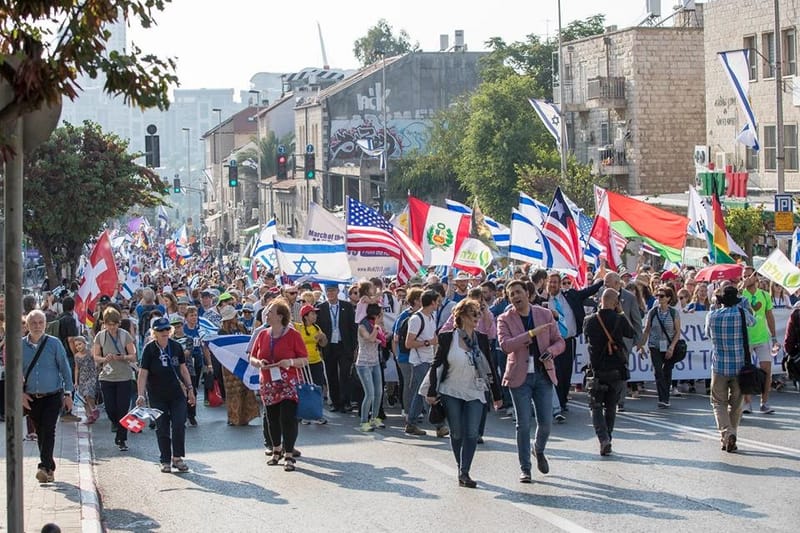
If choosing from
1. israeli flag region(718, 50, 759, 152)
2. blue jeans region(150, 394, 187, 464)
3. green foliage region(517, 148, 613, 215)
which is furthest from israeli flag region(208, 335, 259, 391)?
green foliage region(517, 148, 613, 215)

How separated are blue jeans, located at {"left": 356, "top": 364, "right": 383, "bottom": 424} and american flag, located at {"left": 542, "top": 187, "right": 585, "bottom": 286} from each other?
707 centimetres

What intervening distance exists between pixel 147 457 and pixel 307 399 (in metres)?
1.78

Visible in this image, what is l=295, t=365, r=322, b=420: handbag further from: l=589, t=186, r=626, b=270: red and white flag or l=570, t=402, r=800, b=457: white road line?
l=589, t=186, r=626, b=270: red and white flag

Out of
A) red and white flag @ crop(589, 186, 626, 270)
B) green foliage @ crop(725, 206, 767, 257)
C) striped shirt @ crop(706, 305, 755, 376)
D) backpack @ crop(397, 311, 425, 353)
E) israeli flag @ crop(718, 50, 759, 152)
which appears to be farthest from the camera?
green foliage @ crop(725, 206, 767, 257)

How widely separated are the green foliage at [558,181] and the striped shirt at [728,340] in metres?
31.2

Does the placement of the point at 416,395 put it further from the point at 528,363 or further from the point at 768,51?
the point at 768,51

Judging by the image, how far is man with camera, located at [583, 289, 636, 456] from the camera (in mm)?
13773

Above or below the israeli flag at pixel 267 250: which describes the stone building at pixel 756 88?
above

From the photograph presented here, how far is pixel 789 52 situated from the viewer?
41.2 metres

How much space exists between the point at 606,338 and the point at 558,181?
36.1m

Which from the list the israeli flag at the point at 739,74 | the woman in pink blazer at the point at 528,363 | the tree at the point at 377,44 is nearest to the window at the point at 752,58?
the israeli flag at the point at 739,74

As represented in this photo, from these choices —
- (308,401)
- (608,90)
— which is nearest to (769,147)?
(608,90)

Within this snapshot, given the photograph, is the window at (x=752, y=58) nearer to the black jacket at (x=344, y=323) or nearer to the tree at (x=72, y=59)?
the black jacket at (x=344, y=323)

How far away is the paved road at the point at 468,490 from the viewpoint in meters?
10.9
